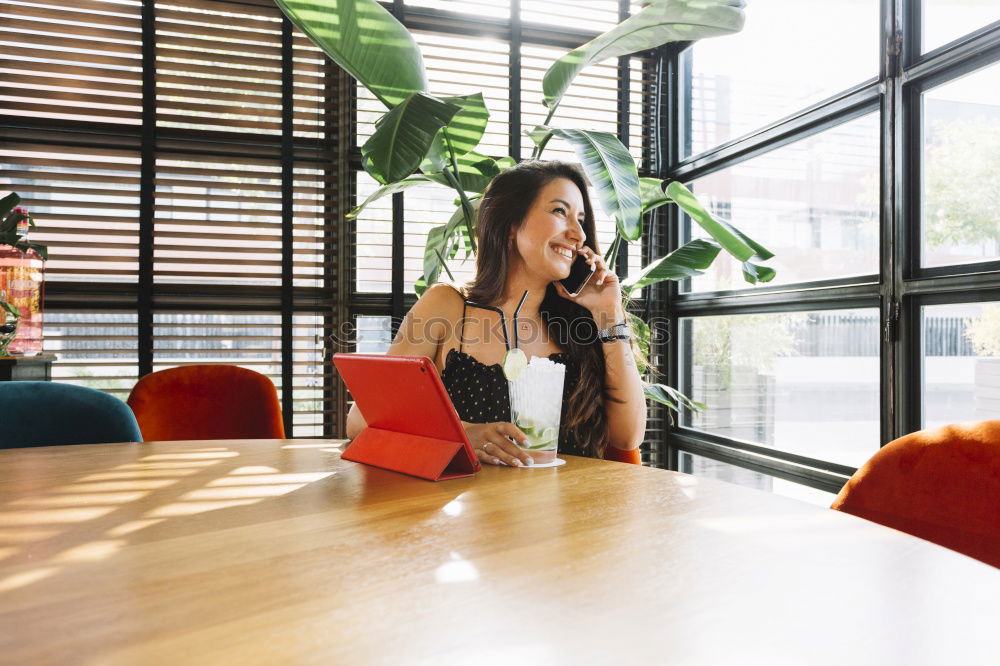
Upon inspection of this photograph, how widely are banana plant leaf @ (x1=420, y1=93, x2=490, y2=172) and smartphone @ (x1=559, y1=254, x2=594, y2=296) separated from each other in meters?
0.84

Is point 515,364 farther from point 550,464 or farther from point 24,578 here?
point 24,578

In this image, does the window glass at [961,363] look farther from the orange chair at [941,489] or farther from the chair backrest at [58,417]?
the chair backrest at [58,417]

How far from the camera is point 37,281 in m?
2.72

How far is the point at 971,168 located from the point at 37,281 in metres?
3.32

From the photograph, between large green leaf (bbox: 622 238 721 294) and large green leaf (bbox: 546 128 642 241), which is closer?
large green leaf (bbox: 546 128 642 241)

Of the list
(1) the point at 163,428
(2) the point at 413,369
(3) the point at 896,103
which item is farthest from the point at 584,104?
(2) the point at 413,369

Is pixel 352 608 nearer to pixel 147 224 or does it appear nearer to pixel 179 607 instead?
pixel 179 607

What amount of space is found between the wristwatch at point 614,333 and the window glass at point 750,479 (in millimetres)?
1381

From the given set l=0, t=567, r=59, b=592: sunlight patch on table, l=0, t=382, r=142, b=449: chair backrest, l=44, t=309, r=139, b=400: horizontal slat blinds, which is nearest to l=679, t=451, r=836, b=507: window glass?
l=0, t=382, r=142, b=449: chair backrest

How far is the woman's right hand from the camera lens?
1.16 m

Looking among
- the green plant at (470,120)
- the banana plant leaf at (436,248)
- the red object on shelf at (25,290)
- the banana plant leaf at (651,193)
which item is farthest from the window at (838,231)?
the red object on shelf at (25,290)

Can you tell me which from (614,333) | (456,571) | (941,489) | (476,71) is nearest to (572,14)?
(476,71)

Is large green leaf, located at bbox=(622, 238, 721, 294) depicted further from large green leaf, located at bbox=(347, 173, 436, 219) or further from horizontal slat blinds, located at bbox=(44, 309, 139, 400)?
horizontal slat blinds, located at bbox=(44, 309, 139, 400)

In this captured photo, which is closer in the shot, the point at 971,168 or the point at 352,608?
the point at 352,608
